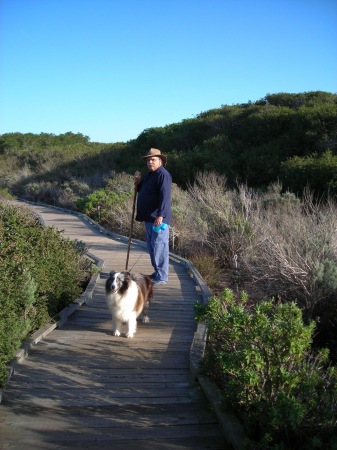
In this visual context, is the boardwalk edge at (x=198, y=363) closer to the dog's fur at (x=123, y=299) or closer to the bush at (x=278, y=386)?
the bush at (x=278, y=386)

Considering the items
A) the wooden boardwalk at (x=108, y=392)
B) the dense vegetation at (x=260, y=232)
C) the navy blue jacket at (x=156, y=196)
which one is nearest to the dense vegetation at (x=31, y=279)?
the wooden boardwalk at (x=108, y=392)

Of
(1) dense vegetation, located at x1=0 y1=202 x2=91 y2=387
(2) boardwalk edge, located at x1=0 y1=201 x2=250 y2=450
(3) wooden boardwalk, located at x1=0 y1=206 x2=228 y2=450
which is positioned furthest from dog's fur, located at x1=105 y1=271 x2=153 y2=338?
(1) dense vegetation, located at x1=0 y1=202 x2=91 y2=387

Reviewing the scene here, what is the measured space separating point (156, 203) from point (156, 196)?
0.38 feet

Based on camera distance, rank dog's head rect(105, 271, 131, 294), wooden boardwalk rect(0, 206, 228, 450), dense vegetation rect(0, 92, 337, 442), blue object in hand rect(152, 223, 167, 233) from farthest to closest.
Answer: blue object in hand rect(152, 223, 167, 233) < dog's head rect(105, 271, 131, 294) < wooden boardwalk rect(0, 206, 228, 450) < dense vegetation rect(0, 92, 337, 442)

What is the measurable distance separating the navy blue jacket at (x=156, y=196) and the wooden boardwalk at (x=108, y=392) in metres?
1.55

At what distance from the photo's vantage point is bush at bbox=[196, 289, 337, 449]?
9.52 feet

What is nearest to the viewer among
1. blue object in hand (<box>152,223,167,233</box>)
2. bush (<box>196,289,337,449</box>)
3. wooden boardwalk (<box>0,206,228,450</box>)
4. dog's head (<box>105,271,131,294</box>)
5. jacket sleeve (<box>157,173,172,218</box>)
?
bush (<box>196,289,337,449</box>)

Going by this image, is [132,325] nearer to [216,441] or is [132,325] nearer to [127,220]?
[216,441]

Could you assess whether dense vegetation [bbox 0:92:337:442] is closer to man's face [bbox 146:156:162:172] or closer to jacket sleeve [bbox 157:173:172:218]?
jacket sleeve [bbox 157:173:172:218]

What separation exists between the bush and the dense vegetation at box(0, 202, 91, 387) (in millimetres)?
2171

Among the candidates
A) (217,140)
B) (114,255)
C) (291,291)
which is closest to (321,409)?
(291,291)

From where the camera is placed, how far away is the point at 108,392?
4.08m

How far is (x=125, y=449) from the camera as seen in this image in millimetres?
3186

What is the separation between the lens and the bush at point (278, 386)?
2900 millimetres
